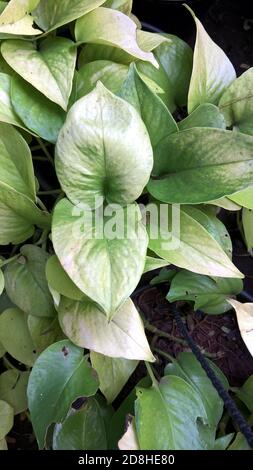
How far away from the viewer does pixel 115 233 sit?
2.19ft

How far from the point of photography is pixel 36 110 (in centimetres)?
75

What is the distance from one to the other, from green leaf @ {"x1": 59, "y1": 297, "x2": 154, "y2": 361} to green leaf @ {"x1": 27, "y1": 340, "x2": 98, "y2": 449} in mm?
57

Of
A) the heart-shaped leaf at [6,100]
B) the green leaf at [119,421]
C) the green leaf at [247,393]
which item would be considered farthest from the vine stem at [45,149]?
the green leaf at [247,393]

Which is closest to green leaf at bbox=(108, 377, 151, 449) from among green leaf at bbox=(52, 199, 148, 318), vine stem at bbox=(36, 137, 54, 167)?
green leaf at bbox=(52, 199, 148, 318)

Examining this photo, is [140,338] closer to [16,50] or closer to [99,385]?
[99,385]

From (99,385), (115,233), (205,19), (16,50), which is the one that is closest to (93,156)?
(115,233)

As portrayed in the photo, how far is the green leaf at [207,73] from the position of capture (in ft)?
2.61

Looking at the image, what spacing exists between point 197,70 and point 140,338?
0.43 metres

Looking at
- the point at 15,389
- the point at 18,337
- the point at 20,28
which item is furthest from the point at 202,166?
the point at 15,389

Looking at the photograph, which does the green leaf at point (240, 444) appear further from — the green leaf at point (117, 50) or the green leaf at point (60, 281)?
the green leaf at point (117, 50)

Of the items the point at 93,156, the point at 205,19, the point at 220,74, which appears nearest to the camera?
the point at 93,156

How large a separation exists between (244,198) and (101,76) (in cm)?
29

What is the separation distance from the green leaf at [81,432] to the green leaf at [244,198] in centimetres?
41

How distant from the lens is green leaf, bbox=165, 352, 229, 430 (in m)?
0.86
